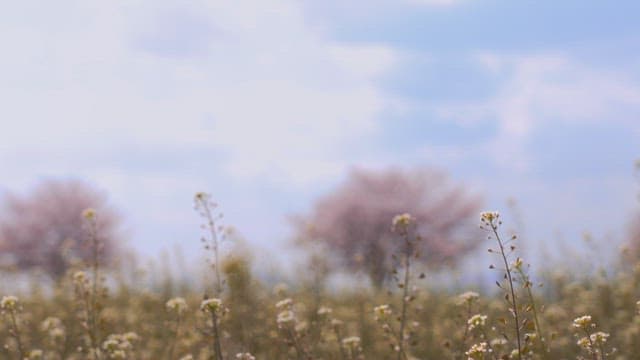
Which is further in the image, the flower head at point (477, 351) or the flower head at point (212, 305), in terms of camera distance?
the flower head at point (212, 305)

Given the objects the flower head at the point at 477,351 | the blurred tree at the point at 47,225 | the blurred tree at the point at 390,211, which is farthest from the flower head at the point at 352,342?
the blurred tree at the point at 47,225

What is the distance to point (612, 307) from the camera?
12.8m

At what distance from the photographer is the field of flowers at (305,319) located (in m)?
6.74

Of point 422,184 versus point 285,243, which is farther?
point 422,184

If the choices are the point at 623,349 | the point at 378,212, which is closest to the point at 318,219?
the point at 378,212

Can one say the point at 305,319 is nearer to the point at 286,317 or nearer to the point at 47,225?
the point at 286,317

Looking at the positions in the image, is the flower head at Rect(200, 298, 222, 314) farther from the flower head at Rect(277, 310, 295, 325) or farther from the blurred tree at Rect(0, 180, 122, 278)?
the blurred tree at Rect(0, 180, 122, 278)

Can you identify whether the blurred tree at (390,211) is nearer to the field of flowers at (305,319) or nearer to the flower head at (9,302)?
the field of flowers at (305,319)

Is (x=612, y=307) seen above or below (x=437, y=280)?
below

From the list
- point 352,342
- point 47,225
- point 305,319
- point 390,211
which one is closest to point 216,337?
point 352,342

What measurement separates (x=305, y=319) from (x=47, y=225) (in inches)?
667

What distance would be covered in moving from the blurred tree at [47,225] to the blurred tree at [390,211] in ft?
20.6

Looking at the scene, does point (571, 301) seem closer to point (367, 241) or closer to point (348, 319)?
point (348, 319)

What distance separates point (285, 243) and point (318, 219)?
10099mm
